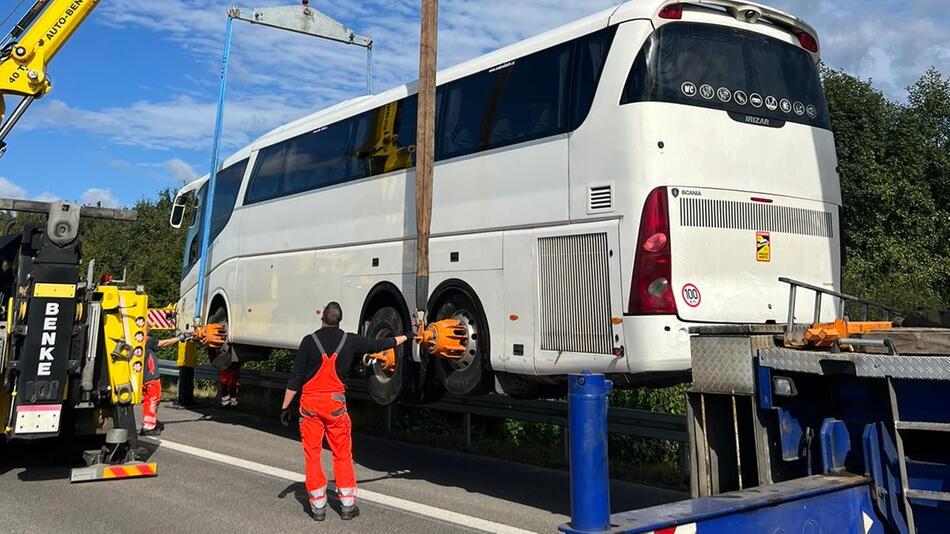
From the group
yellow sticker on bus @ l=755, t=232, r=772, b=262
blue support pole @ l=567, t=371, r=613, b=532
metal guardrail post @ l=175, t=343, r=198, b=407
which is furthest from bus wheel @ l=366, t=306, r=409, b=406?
metal guardrail post @ l=175, t=343, r=198, b=407

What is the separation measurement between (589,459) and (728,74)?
17.1ft

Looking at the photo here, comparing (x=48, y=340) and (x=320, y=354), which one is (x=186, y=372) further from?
(x=320, y=354)

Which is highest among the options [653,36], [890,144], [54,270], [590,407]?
[890,144]

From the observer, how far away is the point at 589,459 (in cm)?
278

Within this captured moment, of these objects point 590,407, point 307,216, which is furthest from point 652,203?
point 307,216

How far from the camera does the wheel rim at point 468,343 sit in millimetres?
8109

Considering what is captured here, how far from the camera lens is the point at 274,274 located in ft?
38.3

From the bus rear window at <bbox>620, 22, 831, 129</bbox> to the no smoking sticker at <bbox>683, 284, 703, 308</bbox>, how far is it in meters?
1.51

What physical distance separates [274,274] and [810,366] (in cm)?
863

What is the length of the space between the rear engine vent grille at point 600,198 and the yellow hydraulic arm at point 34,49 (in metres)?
10.1

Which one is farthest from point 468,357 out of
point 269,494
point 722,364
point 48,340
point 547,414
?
point 48,340

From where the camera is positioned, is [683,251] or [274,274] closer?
[683,251]

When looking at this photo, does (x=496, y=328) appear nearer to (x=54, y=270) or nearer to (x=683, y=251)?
(x=683, y=251)

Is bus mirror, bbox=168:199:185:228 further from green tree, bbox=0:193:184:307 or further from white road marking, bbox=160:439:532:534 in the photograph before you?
green tree, bbox=0:193:184:307
